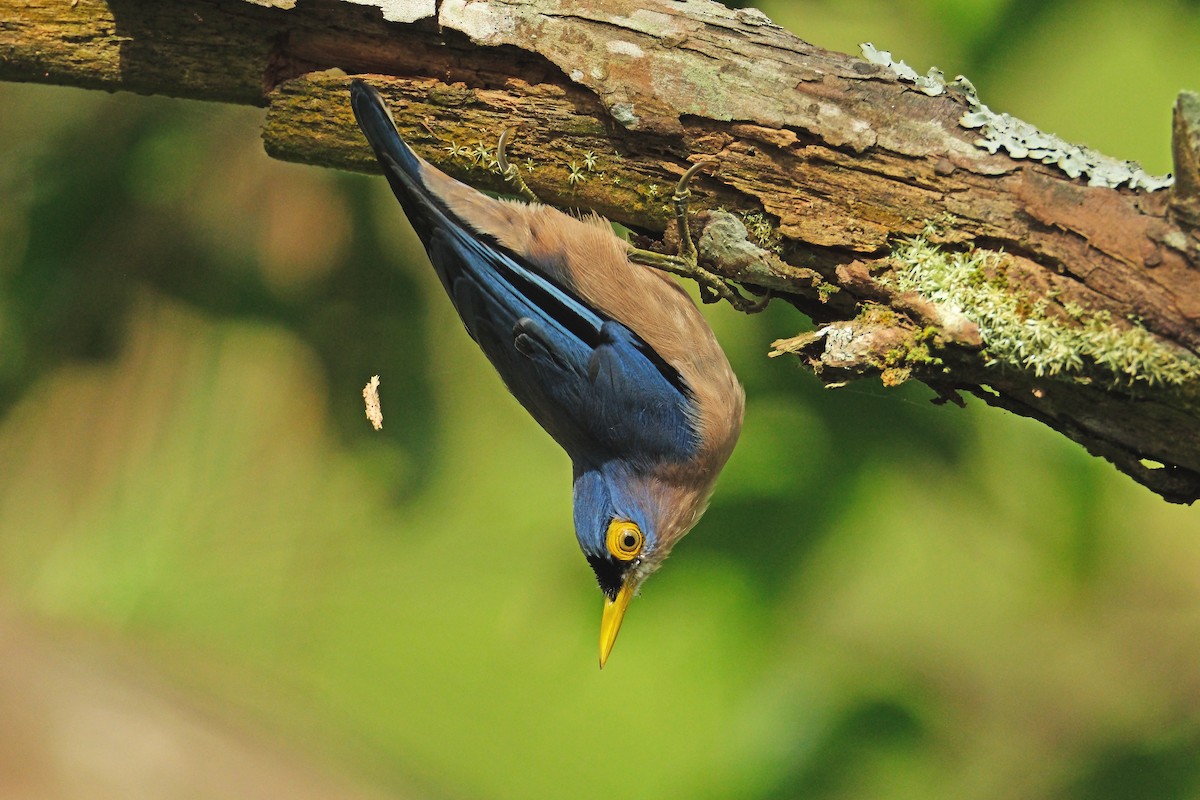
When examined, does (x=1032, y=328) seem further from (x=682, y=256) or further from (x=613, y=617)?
(x=613, y=617)

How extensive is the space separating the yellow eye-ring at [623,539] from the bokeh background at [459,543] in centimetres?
81

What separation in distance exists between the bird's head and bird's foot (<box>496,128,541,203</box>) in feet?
2.53

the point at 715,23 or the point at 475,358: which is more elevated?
the point at 715,23

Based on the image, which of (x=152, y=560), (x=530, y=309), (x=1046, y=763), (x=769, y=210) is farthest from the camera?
(x=152, y=560)

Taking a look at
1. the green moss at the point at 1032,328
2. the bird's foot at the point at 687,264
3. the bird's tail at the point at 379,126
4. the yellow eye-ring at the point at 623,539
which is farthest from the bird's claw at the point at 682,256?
the yellow eye-ring at the point at 623,539

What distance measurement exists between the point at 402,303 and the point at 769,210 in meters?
1.87

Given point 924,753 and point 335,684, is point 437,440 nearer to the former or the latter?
point 335,684

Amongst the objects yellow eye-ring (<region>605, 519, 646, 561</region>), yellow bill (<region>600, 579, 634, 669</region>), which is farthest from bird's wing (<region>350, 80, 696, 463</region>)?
yellow bill (<region>600, 579, 634, 669</region>)

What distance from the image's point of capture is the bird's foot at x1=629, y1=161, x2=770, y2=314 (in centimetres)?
209

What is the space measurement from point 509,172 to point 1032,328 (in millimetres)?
1234

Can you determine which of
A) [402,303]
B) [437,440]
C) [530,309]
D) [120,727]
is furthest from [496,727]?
[530,309]

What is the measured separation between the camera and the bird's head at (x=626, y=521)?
2.52 m

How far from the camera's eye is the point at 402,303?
3.49 m

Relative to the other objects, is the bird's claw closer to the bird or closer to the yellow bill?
the bird
